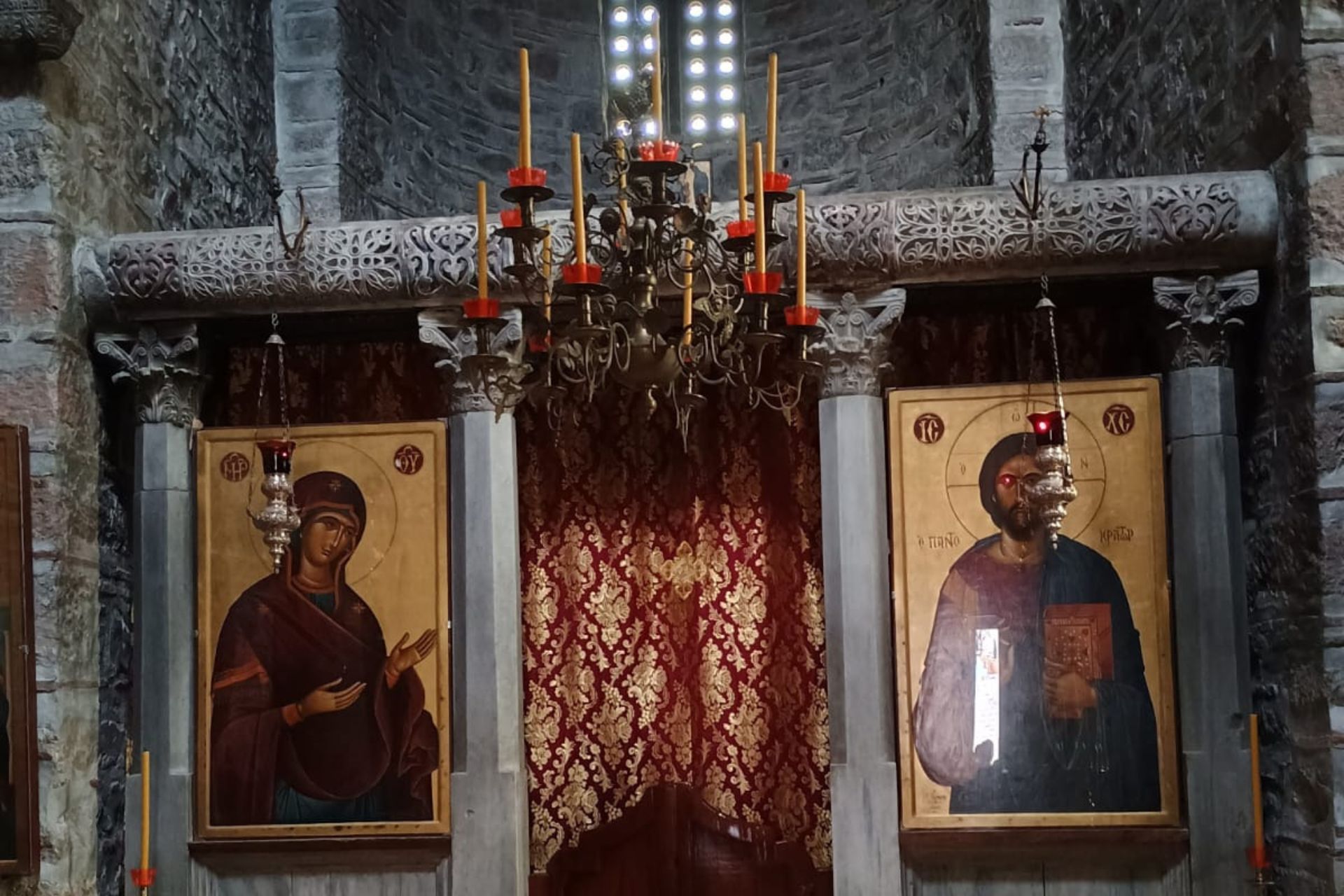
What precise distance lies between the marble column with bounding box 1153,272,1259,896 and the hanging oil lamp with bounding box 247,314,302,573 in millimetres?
2972

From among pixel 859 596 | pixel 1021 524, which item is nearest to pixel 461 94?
pixel 859 596

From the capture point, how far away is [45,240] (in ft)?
16.8

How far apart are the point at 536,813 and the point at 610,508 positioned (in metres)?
1.22

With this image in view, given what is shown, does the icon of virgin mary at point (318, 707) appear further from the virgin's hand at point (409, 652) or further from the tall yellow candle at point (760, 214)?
the tall yellow candle at point (760, 214)

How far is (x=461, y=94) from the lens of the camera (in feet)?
25.6

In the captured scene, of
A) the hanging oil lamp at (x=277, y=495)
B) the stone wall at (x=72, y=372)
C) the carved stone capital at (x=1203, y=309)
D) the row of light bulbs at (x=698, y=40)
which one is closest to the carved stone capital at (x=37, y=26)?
the stone wall at (x=72, y=372)

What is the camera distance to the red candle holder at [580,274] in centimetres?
312

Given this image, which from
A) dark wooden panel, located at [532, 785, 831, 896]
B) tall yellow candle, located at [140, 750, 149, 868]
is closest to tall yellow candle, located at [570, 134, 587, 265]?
tall yellow candle, located at [140, 750, 149, 868]

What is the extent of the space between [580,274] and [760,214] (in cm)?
40

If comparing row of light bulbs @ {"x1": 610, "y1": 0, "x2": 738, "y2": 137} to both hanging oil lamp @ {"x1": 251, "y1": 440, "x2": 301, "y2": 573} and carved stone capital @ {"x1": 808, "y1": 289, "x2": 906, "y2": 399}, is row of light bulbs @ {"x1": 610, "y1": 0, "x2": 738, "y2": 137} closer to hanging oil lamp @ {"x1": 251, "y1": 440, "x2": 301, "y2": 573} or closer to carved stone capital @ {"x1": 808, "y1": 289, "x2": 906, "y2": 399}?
carved stone capital @ {"x1": 808, "y1": 289, "x2": 906, "y2": 399}

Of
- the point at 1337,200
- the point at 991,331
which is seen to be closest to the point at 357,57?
the point at 991,331

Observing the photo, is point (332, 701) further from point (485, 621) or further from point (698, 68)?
point (698, 68)

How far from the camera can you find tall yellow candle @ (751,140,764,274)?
3.17 meters

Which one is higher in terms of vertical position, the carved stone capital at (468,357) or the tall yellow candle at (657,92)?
the tall yellow candle at (657,92)
